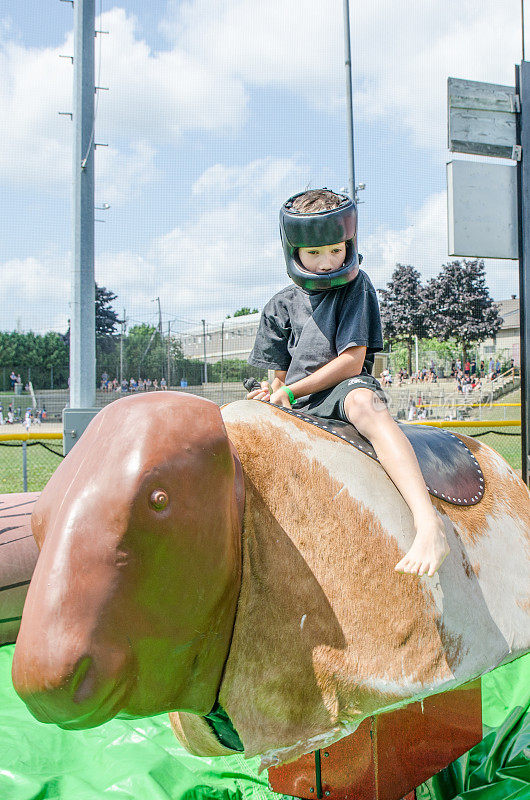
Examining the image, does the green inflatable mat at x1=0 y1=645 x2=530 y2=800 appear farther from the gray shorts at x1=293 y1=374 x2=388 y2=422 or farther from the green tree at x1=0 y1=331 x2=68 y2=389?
the green tree at x1=0 y1=331 x2=68 y2=389

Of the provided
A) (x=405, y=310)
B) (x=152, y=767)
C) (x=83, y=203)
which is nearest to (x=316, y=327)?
(x=152, y=767)

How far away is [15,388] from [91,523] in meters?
20.4

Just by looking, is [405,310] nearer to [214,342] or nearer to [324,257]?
[214,342]

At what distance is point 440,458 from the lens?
173 cm

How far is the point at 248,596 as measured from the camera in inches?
48.8

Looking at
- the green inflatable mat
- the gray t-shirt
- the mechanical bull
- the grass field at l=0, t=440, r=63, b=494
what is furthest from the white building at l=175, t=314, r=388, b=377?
the mechanical bull

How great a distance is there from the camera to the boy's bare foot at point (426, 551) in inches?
51.1

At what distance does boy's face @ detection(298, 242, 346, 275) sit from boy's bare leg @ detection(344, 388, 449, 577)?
0.34 metres

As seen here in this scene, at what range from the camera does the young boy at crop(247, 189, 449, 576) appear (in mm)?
1500

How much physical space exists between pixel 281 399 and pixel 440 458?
0.48 meters

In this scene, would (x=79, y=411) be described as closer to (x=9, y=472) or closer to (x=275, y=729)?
(x=275, y=729)

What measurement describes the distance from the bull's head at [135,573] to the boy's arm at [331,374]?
49 cm

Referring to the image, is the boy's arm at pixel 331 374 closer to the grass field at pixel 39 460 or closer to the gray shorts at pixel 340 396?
the gray shorts at pixel 340 396

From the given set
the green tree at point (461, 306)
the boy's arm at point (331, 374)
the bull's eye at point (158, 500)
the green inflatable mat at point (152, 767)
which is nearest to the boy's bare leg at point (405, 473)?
the boy's arm at point (331, 374)
